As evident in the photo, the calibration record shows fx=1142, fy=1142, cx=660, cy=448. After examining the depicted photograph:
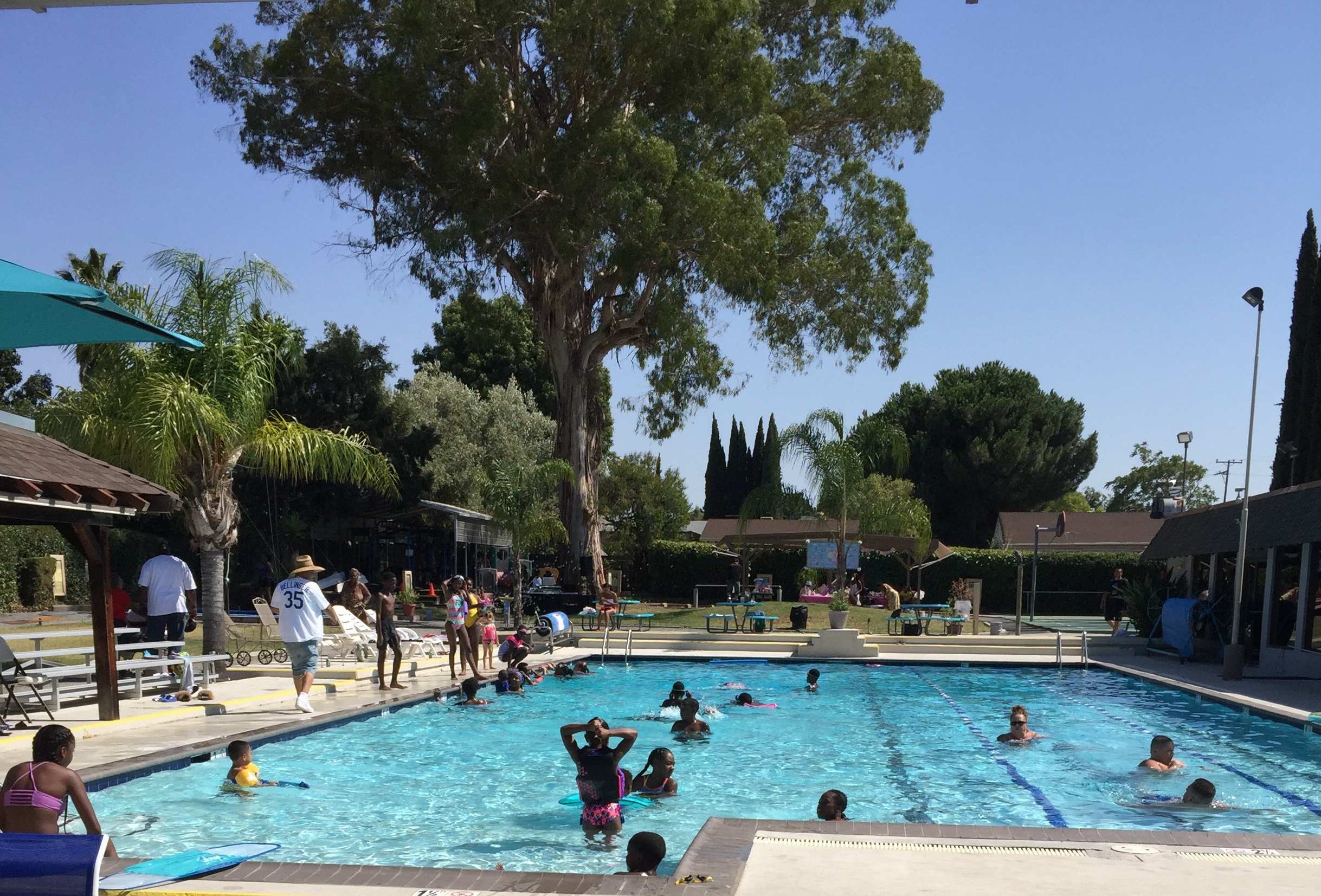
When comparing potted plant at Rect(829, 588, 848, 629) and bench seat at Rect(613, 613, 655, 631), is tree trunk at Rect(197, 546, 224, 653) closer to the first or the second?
bench seat at Rect(613, 613, 655, 631)

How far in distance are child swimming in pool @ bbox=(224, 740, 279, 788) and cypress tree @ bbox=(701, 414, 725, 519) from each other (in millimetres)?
67387

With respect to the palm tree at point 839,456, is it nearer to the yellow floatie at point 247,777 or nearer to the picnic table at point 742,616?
the picnic table at point 742,616

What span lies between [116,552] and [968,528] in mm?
46578

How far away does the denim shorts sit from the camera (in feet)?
41.1

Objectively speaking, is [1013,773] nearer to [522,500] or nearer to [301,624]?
[301,624]

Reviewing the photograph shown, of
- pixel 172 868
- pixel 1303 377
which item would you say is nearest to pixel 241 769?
pixel 172 868

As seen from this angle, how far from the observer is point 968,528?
65.1 m

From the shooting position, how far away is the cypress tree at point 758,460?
2997 inches

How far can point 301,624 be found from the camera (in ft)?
40.7

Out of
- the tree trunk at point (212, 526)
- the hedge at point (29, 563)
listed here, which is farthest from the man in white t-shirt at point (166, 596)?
the hedge at point (29, 563)

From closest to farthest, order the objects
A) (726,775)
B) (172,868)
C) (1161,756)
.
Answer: (172,868), (1161,756), (726,775)

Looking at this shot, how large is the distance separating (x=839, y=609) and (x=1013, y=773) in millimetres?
14924

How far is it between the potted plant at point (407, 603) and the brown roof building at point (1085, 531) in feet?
87.2

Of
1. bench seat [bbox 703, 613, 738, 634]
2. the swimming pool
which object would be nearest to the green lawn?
bench seat [bbox 703, 613, 738, 634]
